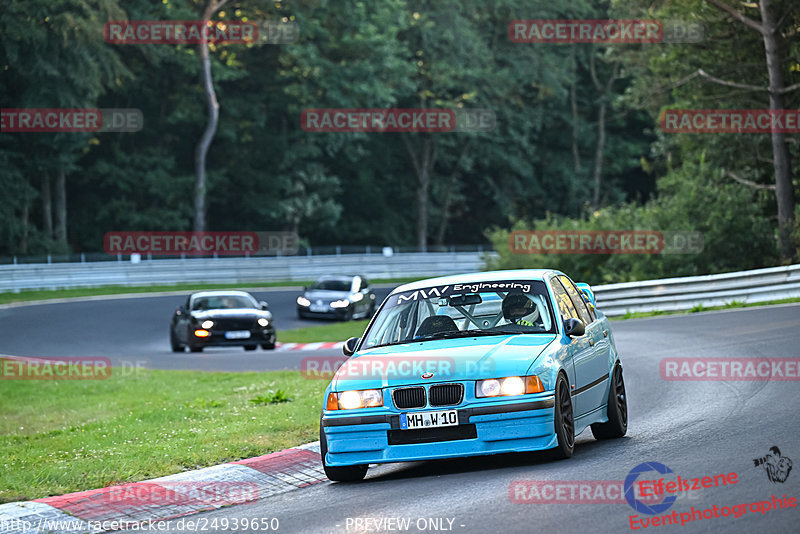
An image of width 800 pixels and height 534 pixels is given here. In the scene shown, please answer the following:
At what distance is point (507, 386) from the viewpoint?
8695 millimetres

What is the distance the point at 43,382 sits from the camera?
21.2 m

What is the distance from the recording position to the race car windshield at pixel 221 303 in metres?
26.8

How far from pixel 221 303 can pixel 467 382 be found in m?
18.9

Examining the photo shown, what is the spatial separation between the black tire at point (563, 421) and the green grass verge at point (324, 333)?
20.0 m

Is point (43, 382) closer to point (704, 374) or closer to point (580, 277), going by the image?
point (704, 374)

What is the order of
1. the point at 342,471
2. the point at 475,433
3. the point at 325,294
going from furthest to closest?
1. the point at 325,294
2. the point at 342,471
3. the point at 475,433

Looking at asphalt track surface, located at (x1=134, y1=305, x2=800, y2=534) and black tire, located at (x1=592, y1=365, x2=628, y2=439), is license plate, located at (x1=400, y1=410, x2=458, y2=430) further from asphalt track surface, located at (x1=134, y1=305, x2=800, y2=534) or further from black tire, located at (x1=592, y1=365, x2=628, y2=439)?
black tire, located at (x1=592, y1=365, x2=628, y2=439)

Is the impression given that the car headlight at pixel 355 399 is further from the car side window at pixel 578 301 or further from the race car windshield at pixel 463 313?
the car side window at pixel 578 301

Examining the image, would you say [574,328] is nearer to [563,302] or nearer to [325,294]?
[563,302]

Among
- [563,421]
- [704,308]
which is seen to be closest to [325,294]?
[704,308]

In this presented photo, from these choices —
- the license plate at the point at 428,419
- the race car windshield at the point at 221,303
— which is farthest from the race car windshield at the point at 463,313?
the race car windshield at the point at 221,303

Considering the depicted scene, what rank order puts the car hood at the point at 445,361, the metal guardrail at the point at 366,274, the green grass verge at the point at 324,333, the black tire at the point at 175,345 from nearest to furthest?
→ the car hood at the point at 445,361, the metal guardrail at the point at 366,274, the black tire at the point at 175,345, the green grass verge at the point at 324,333

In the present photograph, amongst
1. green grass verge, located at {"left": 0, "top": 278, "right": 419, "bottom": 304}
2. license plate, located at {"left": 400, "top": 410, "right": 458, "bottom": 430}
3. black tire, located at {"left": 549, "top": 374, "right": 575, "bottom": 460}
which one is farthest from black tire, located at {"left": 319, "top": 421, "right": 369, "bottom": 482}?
green grass verge, located at {"left": 0, "top": 278, "right": 419, "bottom": 304}

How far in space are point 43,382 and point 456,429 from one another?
14.3 m
